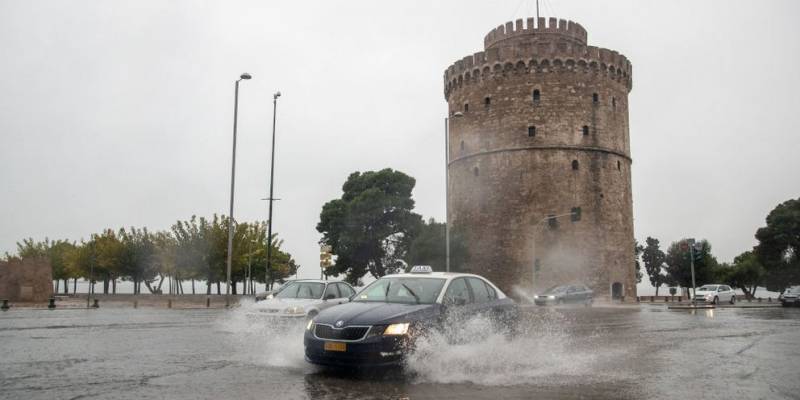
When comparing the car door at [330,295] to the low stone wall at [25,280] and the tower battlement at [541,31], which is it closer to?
the low stone wall at [25,280]

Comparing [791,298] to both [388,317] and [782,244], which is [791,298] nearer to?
[782,244]

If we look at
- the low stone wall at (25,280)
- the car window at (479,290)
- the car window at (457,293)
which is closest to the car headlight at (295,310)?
the car window at (479,290)

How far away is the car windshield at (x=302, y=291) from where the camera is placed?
1442 cm

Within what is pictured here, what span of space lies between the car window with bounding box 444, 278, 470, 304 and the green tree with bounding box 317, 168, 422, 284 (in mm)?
45854

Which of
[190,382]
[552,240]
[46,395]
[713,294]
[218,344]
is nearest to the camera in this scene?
[46,395]

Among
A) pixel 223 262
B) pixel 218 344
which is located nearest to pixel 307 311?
pixel 218 344

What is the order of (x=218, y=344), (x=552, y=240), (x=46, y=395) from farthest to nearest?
(x=552, y=240) < (x=218, y=344) < (x=46, y=395)

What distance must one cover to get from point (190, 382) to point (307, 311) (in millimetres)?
5794

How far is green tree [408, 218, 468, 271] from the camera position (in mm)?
46781

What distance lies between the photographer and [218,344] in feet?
40.3

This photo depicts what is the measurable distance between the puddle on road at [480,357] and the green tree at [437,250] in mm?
34246

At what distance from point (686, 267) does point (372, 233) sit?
5345cm

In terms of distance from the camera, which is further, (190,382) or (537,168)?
(537,168)

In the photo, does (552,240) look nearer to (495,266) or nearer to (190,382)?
(495,266)
